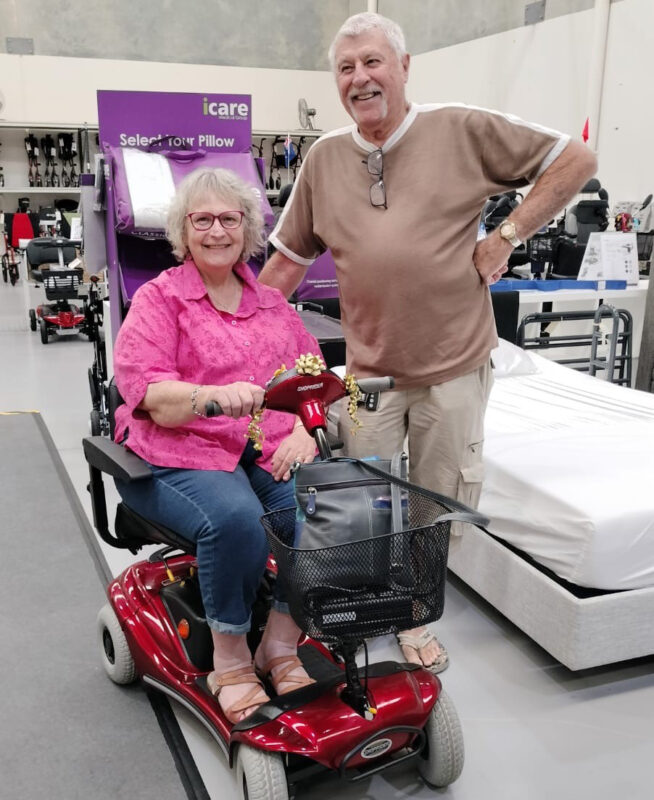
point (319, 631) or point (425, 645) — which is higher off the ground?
point (319, 631)

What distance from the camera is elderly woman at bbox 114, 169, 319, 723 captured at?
190cm

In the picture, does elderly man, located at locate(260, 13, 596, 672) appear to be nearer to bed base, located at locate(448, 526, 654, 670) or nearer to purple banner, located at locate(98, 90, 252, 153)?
bed base, located at locate(448, 526, 654, 670)

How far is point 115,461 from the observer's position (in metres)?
2.00

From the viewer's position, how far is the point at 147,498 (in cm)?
203

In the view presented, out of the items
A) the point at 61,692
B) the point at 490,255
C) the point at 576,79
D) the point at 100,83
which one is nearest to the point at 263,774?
the point at 61,692

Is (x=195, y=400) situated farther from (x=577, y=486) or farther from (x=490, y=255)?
(x=577, y=486)

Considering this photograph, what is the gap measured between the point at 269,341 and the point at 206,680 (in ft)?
2.95

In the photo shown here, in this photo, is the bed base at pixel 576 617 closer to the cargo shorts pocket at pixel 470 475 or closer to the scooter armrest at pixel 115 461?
the cargo shorts pocket at pixel 470 475

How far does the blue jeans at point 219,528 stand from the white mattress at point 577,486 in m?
0.90

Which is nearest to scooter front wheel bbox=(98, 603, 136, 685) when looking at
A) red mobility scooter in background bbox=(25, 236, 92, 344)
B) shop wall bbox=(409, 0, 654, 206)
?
red mobility scooter in background bbox=(25, 236, 92, 344)

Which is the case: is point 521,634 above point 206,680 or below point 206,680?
below

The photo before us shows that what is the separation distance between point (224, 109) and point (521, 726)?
124 inches

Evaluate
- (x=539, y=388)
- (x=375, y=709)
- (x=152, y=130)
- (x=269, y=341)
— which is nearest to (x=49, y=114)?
(x=152, y=130)

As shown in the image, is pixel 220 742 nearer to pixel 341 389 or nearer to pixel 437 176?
pixel 341 389
